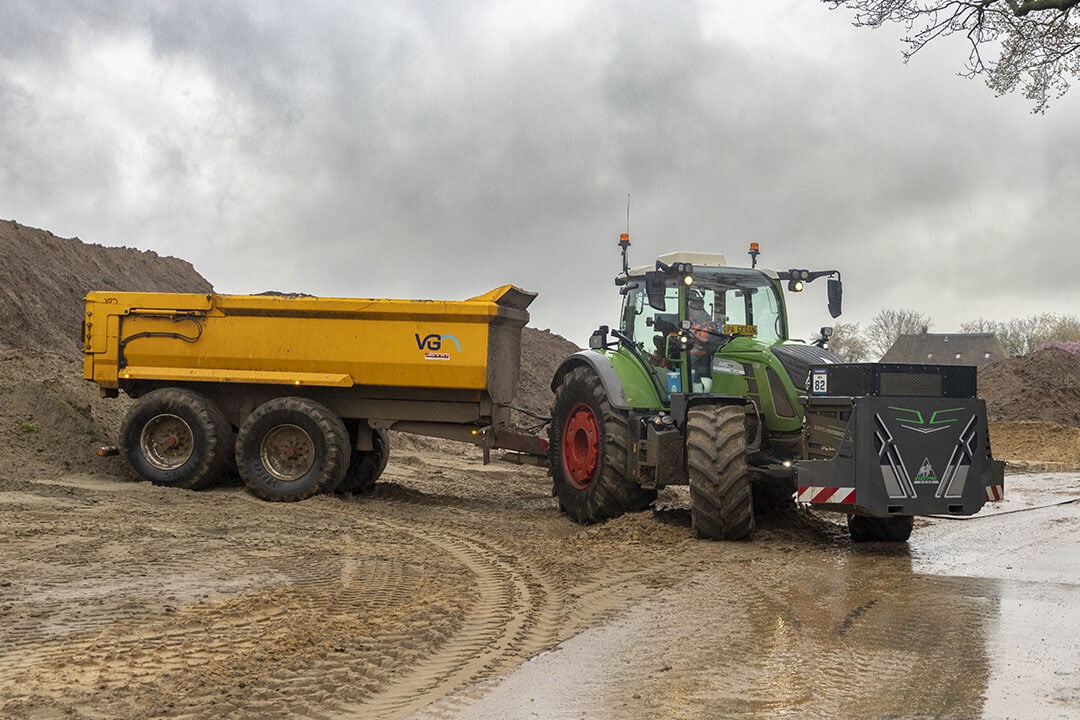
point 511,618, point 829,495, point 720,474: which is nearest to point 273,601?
point 511,618

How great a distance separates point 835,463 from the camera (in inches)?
372

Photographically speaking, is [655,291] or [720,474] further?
[655,291]

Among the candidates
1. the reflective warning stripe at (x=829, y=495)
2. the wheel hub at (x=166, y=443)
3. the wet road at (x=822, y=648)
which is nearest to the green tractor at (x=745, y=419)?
the reflective warning stripe at (x=829, y=495)

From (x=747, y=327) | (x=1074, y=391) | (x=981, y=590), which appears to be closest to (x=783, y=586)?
(x=981, y=590)

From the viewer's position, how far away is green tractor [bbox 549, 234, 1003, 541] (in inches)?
375

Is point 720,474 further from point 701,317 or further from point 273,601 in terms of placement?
point 273,601

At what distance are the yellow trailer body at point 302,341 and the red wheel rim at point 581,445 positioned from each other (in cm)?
140

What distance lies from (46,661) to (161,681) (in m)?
0.72

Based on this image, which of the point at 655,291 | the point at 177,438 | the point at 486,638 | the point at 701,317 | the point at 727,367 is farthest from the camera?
the point at 177,438

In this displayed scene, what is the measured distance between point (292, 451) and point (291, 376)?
0.86 m

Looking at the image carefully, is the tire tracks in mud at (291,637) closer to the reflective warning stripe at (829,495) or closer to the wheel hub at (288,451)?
the reflective warning stripe at (829,495)

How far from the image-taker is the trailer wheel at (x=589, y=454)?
1114 cm

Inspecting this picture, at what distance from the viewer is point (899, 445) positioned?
950 cm

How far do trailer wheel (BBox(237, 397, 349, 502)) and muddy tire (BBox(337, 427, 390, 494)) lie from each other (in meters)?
1.19
